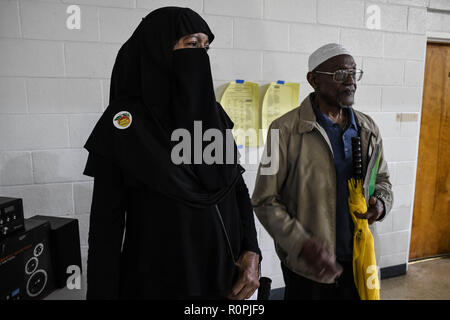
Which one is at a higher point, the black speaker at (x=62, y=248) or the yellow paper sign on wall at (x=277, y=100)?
the yellow paper sign on wall at (x=277, y=100)

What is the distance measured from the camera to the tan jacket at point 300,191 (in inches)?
49.1

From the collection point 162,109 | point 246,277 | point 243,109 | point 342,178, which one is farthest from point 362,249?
point 243,109

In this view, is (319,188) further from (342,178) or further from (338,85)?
(338,85)

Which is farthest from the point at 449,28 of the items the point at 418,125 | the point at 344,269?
the point at 344,269

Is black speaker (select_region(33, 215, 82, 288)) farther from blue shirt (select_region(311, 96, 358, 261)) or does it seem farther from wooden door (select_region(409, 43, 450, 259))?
wooden door (select_region(409, 43, 450, 259))

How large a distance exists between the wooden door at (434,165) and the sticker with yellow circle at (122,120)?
2.56 metres

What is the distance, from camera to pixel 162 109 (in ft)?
3.24

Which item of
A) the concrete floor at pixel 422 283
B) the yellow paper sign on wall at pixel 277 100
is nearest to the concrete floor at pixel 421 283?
the concrete floor at pixel 422 283

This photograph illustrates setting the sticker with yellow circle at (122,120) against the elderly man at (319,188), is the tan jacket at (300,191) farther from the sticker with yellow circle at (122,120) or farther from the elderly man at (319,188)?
the sticker with yellow circle at (122,120)

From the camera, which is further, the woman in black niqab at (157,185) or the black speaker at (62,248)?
the black speaker at (62,248)

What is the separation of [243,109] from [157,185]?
3.80 ft

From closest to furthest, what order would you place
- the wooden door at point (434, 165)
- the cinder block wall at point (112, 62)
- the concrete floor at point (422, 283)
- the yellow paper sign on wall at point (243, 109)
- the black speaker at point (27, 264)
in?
the black speaker at point (27, 264) < the cinder block wall at point (112, 62) < the yellow paper sign on wall at point (243, 109) < the concrete floor at point (422, 283) < the wooden door at point (434, 165)
